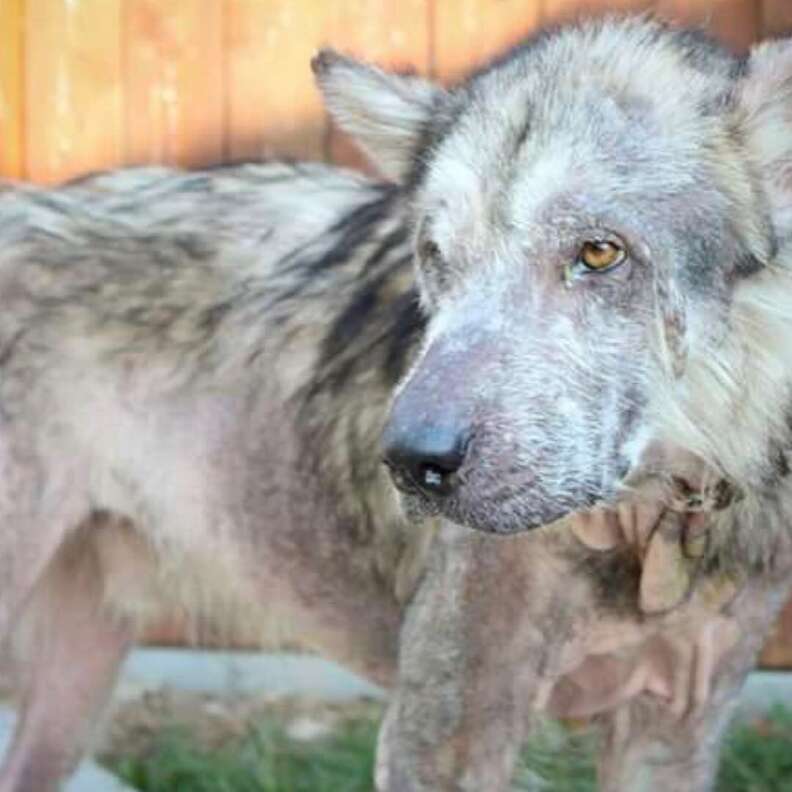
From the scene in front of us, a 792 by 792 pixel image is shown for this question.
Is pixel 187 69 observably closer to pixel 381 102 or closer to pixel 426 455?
pixel 381 102

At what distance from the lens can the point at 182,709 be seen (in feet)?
22.3

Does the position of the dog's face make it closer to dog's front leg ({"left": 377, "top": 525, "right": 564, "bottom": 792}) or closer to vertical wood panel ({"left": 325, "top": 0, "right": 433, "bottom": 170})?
dog's front leg ({"left": 377, "top": 525, "right": 564, "bottom": 792})

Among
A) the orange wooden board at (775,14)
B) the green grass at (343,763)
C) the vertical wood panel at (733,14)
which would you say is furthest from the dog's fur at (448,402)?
the orange wooden board at (775,14)

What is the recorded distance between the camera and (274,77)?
22.1 ft

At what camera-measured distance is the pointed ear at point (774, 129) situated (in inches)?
158

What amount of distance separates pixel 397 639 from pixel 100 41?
242cm

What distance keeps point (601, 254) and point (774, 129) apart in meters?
0.38

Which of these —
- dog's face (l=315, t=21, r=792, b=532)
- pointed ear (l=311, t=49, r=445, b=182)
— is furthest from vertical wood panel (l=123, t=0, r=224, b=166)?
dog's face (l=315, t=21, r=792, b=532)

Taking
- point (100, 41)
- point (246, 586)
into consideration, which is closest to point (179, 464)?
point (246, 586)

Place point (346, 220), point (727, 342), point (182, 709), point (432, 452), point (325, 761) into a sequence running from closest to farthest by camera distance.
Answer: point (432, 452) → point (727, 342) → point (346, 220) → point (325, 761) → point (182, 709)

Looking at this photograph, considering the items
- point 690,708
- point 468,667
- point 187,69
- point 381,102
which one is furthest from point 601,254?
point 187,69

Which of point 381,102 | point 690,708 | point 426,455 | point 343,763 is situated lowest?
point 343,763

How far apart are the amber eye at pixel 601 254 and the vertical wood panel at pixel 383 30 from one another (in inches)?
110

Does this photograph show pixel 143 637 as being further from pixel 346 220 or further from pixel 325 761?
pixel 346 220
